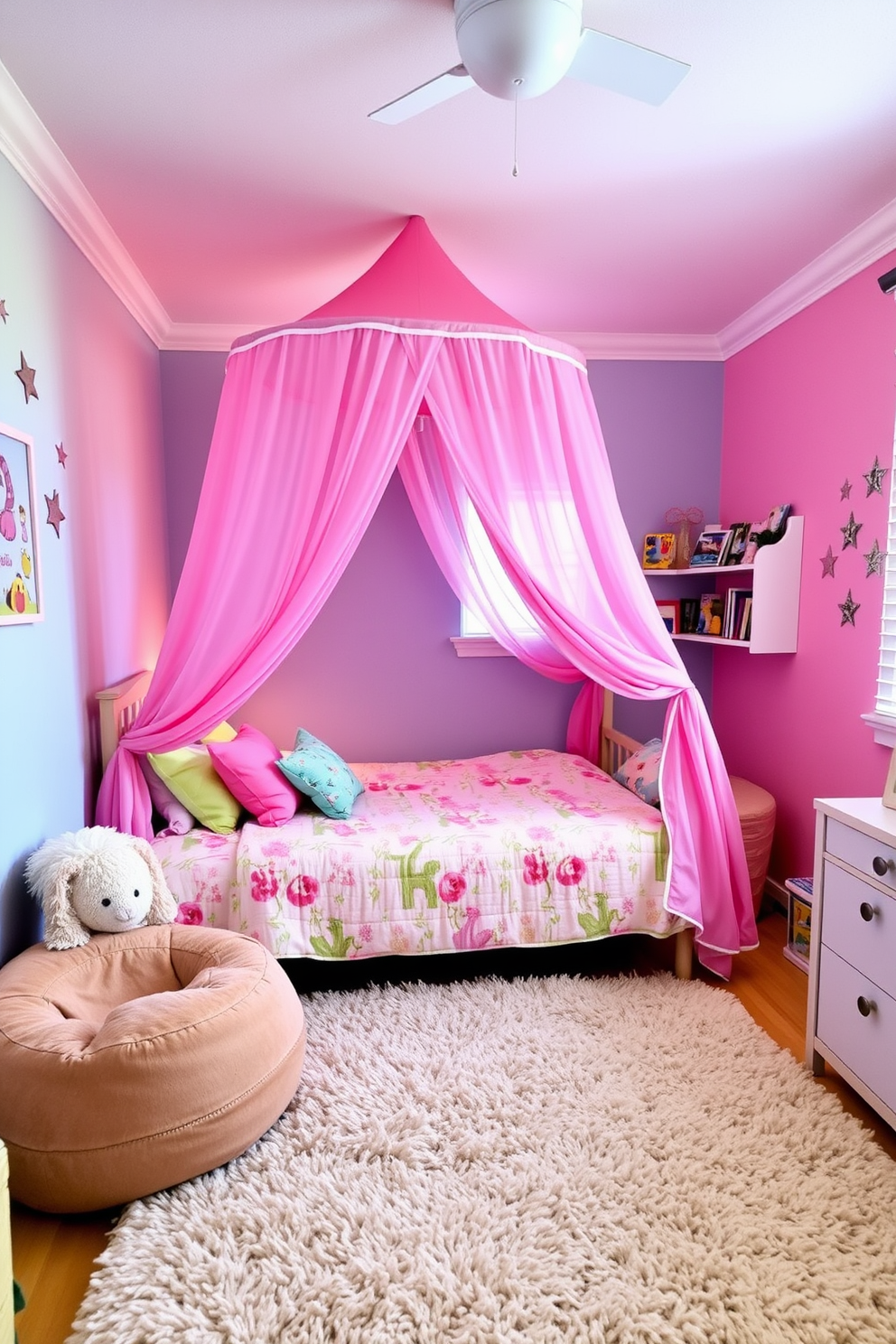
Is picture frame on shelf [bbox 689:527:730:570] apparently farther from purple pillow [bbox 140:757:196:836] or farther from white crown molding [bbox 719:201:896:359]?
purple pillow [bbox 140:757:196:836]

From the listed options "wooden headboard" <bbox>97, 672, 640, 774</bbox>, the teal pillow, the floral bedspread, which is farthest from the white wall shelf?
the teal pillow

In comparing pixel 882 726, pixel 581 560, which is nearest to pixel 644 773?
pixel 882 726

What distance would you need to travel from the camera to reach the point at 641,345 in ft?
Answer: 13.4

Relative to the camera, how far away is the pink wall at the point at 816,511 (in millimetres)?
2945

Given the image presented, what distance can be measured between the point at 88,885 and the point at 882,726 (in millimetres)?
2655

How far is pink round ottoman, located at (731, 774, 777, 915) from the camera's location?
3264 mm

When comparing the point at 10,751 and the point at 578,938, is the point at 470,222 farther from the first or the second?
the point at 578,938

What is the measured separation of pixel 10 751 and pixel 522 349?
2014mm

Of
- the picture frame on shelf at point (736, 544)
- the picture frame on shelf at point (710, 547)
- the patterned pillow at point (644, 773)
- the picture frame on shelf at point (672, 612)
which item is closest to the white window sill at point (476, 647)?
the picture frame on shelf at point (672, 612)

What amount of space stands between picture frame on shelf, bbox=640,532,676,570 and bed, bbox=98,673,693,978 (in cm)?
155

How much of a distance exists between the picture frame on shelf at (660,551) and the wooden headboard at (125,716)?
862 mm

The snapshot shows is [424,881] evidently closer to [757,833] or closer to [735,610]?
[757,833]

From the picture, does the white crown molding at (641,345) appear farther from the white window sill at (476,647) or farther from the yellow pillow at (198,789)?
the yellow pillow at (198,789)

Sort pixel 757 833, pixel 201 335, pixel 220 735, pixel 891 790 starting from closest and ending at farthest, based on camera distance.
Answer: pixel 891 790 → pixel 757 833 → pixel 220 735 → pixel 201 335
